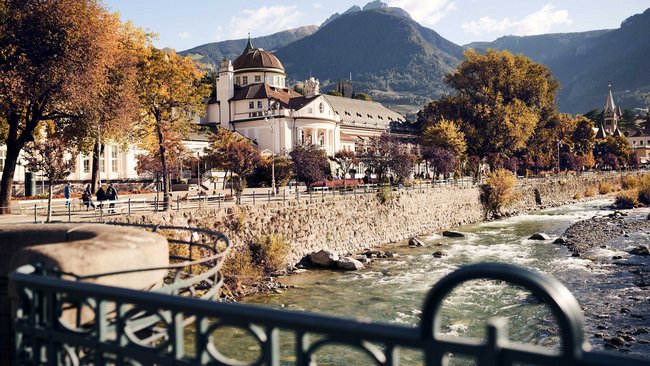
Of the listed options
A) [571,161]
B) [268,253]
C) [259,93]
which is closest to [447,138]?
[259,93]

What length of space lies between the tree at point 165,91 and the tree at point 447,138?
1393 inches

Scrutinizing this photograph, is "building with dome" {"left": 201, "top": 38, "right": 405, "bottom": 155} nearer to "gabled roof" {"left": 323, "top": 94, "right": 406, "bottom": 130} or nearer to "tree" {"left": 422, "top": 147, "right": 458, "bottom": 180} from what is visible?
"gabled roof" {"left": 323, "top": 94, "right": 406, "bottom": 130}

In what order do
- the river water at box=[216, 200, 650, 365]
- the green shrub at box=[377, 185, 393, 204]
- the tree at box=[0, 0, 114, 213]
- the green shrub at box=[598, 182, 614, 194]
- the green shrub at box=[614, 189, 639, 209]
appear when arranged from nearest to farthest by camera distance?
the river water at box=[216, 200, 650, 365] → the tree at box=[0, 0, 114, 213] → the green shrub at box=[377, 185, 393, 204] → the green shrub at box=[614, 189, 639, 209] → the green shrub at box=[598, 182, 614, 194]

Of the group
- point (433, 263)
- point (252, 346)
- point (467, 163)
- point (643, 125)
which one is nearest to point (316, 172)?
point (433, 263)

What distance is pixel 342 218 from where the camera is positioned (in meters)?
36.3

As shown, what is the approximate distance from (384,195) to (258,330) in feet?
124

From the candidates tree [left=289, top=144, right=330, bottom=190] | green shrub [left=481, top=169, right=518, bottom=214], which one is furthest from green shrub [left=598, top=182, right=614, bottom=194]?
tree [left=289, top=144, right=330, bottom=190]

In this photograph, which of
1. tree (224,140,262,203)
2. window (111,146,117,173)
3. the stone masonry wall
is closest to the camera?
the stone masonry wall

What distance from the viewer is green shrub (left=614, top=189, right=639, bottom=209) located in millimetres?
63906

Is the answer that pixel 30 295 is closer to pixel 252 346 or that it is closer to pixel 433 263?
pixel 252 346

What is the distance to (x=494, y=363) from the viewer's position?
2.95 meters

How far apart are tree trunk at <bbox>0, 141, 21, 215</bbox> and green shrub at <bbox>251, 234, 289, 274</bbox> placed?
11922mm

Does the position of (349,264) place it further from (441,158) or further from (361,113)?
(361,113)

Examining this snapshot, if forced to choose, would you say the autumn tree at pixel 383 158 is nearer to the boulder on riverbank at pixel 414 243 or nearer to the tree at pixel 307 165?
the tree at pixel 307 165
